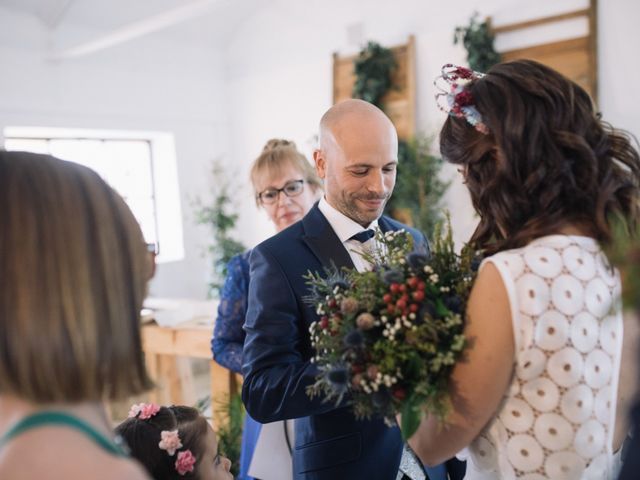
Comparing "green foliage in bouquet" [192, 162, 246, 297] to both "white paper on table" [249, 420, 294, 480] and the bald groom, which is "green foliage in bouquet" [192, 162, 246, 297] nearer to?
"white paper on table" [249, 420, 294, 480]

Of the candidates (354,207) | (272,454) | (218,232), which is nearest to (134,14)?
(218,232)

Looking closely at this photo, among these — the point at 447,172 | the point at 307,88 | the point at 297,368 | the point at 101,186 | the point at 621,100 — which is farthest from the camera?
the point at 307,88

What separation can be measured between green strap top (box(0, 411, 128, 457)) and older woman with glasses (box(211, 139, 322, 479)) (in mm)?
1682

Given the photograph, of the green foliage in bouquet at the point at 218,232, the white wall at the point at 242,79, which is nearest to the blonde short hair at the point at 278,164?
the white wall at the point at 242,79

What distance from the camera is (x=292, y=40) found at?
7539 millimetres

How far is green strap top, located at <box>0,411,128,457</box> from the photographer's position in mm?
786

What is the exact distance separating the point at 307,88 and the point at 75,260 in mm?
6868

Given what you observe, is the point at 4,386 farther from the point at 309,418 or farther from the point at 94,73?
the point at 94,73

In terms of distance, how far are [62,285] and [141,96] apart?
21.8 ft

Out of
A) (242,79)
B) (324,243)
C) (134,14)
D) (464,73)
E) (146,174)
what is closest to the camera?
(464,73)

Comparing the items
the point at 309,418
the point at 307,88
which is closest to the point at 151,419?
the point at 309,418

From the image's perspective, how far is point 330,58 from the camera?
718cm

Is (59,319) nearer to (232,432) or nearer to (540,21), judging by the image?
(232,432)

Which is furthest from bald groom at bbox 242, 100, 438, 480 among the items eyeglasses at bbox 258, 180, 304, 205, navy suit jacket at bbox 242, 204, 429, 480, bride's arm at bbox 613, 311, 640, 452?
eyeglasses at bbox 258, 180, 304, 205
